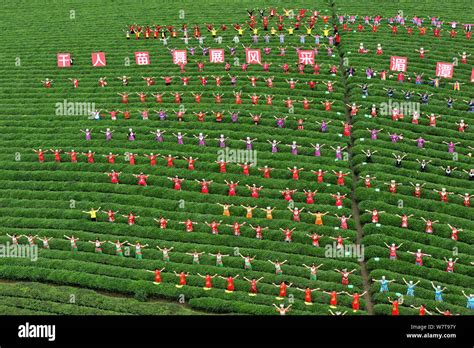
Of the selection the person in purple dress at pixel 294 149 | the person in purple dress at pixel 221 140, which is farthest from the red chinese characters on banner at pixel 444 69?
the person in purple dress at pixel 221 140

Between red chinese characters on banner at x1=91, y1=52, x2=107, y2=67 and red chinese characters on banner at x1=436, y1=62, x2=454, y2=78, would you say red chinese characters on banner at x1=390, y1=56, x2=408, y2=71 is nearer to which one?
red chinese characters on banner at x1=436, y1=62, x2=454, y2=78

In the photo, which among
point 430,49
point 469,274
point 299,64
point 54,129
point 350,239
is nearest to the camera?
point 469,274

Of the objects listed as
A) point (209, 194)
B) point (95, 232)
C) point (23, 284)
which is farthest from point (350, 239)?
point (23, 284)

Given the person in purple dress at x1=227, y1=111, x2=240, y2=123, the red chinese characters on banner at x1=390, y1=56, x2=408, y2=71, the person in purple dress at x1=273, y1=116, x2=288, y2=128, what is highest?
the red chinese characters on banner at x1=390, y1=56, x2=408, y2=71

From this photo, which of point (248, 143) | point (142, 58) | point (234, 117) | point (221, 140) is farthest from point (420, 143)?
point (142, 58)

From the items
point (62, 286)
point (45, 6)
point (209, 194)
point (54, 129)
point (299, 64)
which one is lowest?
point (62, 286)

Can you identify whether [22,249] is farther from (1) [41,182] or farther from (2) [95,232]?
(1) [41,182]

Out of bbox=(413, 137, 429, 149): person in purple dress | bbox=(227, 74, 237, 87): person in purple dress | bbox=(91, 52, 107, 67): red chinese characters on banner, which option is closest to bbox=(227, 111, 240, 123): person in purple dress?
bbox=(227, 74, 237, 87): person in purple dress

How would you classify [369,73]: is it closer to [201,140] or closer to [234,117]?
[234,117]
